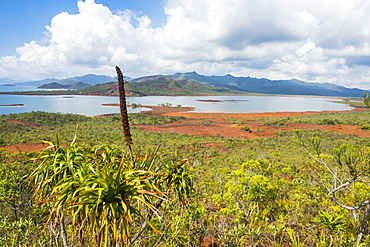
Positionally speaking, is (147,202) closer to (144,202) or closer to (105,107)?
(144,202)

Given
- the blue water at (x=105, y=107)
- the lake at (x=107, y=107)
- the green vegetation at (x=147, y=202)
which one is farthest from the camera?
the lake at (x=107, y=107)

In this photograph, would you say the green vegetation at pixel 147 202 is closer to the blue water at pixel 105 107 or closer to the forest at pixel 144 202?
the forest at pixel 144 202

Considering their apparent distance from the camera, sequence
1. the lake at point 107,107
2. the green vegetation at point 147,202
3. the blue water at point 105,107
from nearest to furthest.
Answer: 1. the green vegetation at point 147,202
2. the blue water at point 105,107
3. the lake at point 107,107

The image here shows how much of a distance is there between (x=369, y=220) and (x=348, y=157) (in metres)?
2.02

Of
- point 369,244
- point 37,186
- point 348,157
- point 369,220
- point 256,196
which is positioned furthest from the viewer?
point 256,196

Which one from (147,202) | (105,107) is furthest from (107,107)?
(147,202)

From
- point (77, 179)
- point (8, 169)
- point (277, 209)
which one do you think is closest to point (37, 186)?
point (77, 179)

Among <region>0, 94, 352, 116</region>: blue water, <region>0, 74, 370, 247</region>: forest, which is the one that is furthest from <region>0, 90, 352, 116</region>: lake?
A: <region>0, 74, 370, 247</region>: forest

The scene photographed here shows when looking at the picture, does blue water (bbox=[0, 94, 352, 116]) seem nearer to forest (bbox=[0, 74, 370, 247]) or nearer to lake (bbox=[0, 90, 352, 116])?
lake (bbox=[0, 90, 352, 116])

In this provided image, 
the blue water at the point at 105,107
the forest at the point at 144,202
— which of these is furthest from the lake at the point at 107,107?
the forest at the point at 144,202

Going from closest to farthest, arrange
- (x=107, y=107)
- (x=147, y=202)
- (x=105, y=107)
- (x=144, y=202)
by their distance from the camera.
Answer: (x=144, y=202) < (x=147, y=202) < (x=105, y=107) < (x=107, y=107)

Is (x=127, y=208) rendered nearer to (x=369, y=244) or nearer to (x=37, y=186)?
(x=37, y=186)

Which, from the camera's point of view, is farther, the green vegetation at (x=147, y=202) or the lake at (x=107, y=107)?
the lake at (x=107, y=107)

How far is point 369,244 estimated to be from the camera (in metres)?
3.58
